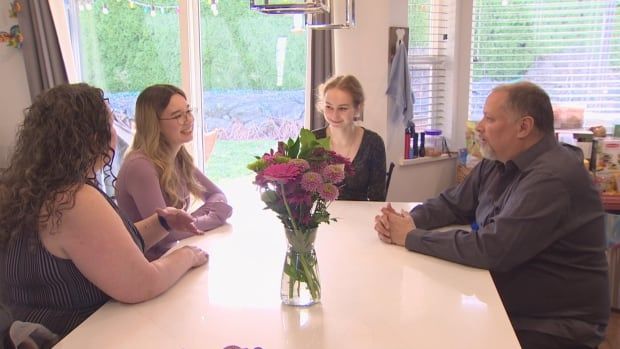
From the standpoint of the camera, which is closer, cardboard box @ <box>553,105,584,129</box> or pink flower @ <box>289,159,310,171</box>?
pink flower @ <box>289,159,310,171</box>

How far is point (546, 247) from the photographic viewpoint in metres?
1.69

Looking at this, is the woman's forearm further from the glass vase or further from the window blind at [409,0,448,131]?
the window blind at [409,0,448,131]

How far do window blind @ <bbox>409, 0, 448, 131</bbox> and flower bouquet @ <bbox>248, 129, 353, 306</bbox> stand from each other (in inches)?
99.8

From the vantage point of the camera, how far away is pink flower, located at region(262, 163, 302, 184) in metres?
1.24

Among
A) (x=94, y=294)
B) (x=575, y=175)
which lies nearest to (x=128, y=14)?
(x=94, y=294)

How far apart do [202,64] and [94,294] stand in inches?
103

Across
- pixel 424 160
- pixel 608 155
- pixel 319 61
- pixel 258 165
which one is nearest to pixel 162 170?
pixel 258 165

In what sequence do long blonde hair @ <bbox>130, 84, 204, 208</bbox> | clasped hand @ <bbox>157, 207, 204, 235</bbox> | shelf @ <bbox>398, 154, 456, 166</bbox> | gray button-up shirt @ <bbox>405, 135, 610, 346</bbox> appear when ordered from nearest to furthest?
1. gray button-up shirt @ <bbox>405, 135, 610, 346</bbox>
2. clasped hand @ <bbox>157, 207, 204, 235</bbox>
3. long blonde hair @ <bbox>130, 84, 204, 208</bbox>
4. shelf @ <bbox>398, 154, 456, 166</bbox>

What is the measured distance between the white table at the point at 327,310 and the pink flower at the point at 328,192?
31cm

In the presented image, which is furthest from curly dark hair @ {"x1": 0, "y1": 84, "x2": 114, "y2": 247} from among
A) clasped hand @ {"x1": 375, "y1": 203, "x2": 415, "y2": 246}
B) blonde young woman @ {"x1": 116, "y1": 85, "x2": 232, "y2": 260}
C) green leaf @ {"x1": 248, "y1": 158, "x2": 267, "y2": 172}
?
clasped hand @ {"x1": 375, "y1": 203, "x2": 415, "y2": 246}

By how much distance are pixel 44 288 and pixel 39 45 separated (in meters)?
2.73

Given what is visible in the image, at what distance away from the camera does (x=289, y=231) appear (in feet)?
4.46

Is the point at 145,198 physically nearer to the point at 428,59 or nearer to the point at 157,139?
the point at 157,139

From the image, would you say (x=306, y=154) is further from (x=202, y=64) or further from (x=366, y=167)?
(x=202, y=64)
